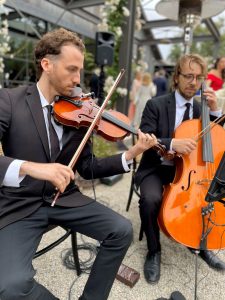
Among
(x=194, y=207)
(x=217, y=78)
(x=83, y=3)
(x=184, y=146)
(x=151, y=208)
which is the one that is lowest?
(x=151, y=208)

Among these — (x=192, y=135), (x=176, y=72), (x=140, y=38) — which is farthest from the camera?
(x=140, y=38)

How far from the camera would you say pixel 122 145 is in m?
4.90

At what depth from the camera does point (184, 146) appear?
5.70ft

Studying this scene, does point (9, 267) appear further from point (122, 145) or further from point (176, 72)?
point (122, 145)

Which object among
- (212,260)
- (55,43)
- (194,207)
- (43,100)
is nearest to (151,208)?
(194,207)

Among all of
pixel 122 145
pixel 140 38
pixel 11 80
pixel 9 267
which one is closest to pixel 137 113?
pixel 122 145

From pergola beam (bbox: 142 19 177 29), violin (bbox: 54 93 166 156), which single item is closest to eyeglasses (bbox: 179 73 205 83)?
violin (bbox: 54 93 166 156)

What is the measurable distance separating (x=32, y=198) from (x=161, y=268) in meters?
1.16

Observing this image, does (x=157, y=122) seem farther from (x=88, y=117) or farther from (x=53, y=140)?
(x=53, y=140)

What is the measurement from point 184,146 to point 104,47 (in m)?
2.76

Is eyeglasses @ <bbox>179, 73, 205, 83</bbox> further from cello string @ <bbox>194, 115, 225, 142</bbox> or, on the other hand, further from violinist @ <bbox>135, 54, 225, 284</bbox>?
cello string @ <bbox>194, 115, 225, 142</bbox>

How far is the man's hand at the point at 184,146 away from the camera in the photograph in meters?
1.73

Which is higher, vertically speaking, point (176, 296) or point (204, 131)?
point (204, 131)

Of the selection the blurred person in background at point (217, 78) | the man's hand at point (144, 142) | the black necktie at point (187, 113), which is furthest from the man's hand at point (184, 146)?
the blurred person in background at point (217, 78)
